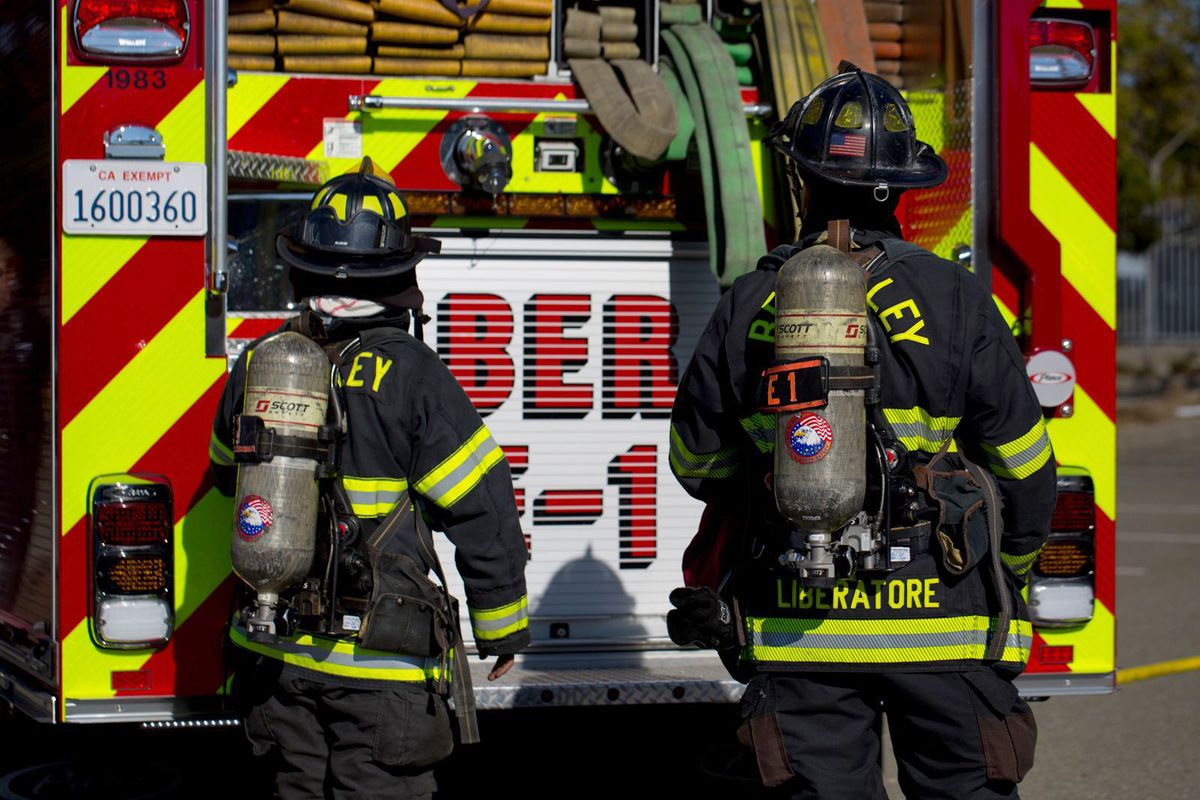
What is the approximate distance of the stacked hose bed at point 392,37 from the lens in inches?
178

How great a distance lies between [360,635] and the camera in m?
3.35

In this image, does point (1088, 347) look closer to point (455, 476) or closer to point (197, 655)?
point (455, 476)

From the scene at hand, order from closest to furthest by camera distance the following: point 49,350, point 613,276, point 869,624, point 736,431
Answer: point 869,624
point 736,431
point 49,350
point 613,276

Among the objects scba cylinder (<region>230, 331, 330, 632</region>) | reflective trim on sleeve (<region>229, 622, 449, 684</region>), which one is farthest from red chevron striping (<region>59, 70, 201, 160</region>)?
reflective trim on sleeve (<region>229, 622, 449, 684</region>)

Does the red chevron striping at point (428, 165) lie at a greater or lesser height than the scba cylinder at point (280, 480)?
greater

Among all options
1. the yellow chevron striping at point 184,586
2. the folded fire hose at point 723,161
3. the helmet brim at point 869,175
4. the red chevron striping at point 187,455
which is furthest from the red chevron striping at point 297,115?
the helmet brim at point 869,175

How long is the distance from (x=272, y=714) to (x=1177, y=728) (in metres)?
3.89

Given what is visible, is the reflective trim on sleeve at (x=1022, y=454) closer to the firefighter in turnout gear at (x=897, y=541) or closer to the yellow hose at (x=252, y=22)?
the firefighter in turnout gear at (x=897, y=541)

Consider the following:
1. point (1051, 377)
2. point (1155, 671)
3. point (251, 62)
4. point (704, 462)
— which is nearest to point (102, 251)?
point (251, 62)

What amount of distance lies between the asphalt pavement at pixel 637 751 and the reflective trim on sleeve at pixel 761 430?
1.95 metres

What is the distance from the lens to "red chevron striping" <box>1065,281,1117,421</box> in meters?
4.19

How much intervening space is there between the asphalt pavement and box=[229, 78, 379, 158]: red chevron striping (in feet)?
5.99

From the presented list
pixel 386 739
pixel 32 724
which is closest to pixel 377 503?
pixel 386 739

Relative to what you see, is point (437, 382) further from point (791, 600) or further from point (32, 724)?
point (32, 724)
